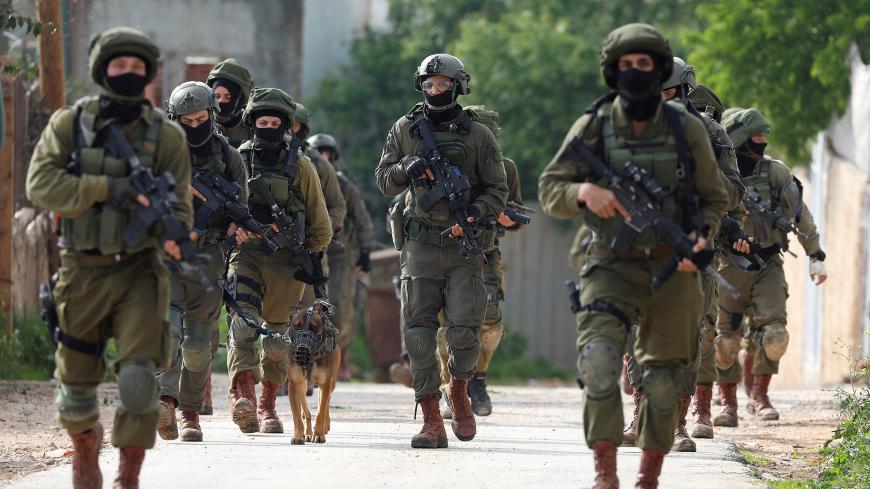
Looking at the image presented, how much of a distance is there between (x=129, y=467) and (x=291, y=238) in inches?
135

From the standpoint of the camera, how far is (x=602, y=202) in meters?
7.58

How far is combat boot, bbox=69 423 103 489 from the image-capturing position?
752 cm

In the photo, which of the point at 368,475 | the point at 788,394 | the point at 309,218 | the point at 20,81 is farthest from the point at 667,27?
the point at 368,475

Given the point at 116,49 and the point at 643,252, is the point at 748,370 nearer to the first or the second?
the point at 643,252

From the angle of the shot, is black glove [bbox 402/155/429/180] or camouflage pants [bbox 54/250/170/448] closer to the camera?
camouflage pants [bbox 54/250/170/448]

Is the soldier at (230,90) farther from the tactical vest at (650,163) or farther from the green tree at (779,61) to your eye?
the green tree at (779,61)

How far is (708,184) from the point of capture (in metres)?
7.81

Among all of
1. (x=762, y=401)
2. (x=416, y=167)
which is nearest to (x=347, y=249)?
(x=762, y=401)

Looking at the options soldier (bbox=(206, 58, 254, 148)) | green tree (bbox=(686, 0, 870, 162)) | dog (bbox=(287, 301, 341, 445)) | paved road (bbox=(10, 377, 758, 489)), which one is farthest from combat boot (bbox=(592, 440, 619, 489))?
green tree (bbox=(686, 0, 870, 162))

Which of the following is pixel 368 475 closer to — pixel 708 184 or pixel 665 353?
pixel 665 353

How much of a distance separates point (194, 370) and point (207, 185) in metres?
1.11

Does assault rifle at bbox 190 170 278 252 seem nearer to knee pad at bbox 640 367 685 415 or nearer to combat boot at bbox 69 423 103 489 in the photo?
combat boot at bbox 69 423 103 489

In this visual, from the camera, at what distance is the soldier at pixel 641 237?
7.66m

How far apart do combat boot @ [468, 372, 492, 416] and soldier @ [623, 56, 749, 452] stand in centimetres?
217
